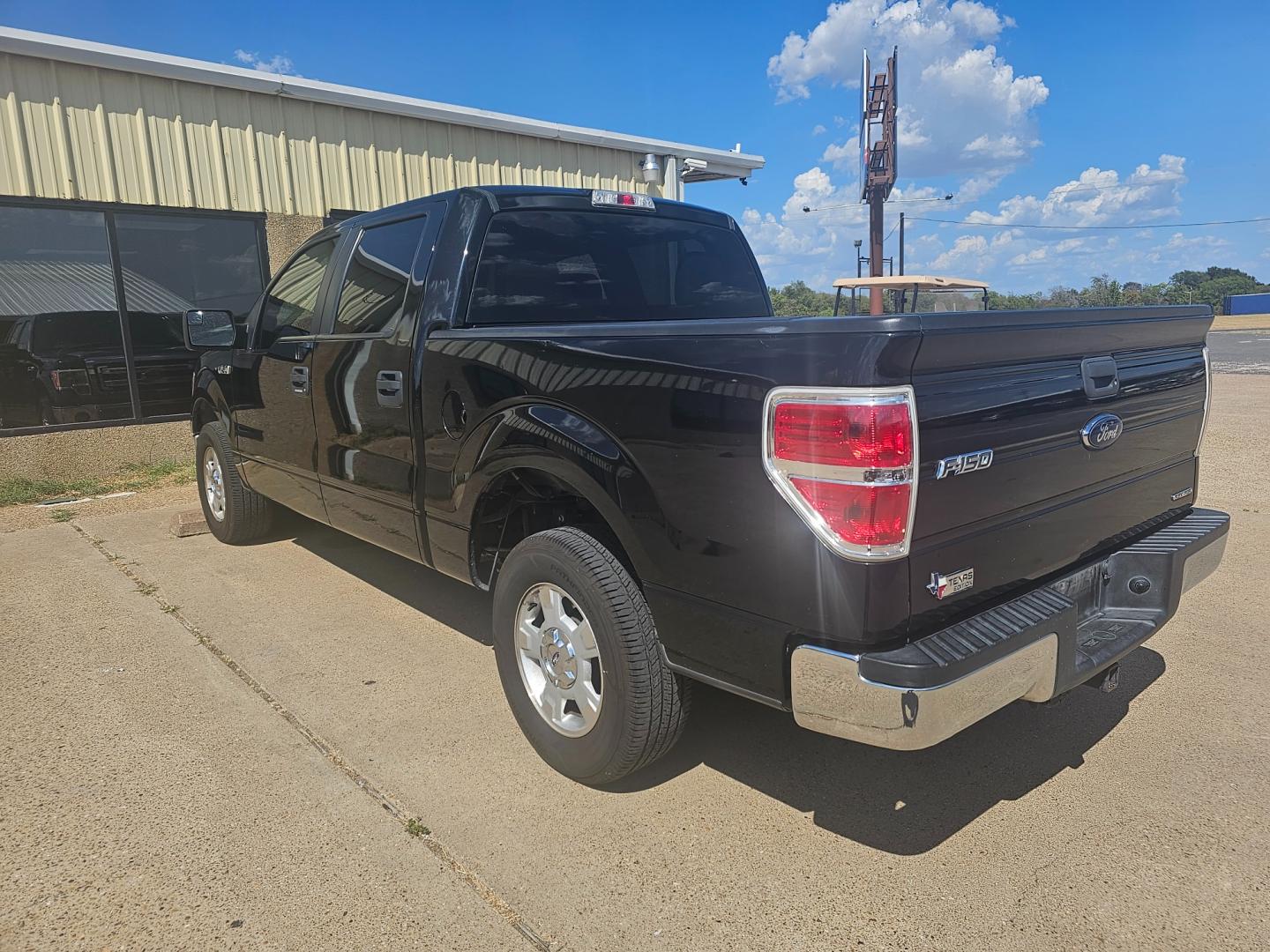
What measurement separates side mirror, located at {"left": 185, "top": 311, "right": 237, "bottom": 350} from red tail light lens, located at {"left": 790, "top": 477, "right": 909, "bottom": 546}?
417 centimetres

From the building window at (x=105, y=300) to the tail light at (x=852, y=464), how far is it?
8.21 metres

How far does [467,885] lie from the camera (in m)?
2.33

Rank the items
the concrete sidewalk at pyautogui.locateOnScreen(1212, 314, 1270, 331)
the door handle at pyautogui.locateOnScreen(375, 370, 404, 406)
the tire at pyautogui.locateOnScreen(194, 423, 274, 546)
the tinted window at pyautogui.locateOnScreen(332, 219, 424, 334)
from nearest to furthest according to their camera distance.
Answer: the door handle at pyautogui.locateOnScreen(375, 370, 404, 406), the tinted window at pyautogui.locateOnScreen(332, 219, 424, 334), the tire at pyautogui.locateOnScreen(194, 423, 274, 546), the concrete sidewalk at pyautogui.locateOnScreen(1212, 314, 1270, 331)

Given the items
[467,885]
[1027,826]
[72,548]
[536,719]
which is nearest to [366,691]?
[536,719]

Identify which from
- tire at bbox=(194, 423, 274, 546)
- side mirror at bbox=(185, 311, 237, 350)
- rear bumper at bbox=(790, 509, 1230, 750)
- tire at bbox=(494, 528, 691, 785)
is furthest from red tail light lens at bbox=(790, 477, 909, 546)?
tire at bbox=(194, 423, 274, 546)

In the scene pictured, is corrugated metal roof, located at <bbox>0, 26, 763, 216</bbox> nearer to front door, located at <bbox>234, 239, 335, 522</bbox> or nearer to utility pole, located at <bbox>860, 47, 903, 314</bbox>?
front door, located at <bbox>234, 239, 335, 522</bbox>

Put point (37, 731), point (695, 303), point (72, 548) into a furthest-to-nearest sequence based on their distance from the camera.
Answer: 1. point (72, 548)
2. point (695, 303)
3. point (37, 731)

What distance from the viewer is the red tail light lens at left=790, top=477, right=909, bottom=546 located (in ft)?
6.37

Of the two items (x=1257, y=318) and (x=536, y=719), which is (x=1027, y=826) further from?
(x=1257, y=318)

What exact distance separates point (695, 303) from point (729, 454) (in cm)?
213

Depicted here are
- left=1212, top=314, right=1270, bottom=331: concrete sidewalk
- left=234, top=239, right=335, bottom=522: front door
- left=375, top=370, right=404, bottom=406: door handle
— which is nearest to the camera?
left=375, top=370, right=404, bottom=406: door handle

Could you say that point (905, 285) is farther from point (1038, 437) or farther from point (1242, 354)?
point (1242, 354)

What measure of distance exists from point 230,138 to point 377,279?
19.3 ft

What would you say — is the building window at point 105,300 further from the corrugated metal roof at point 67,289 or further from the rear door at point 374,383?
the rear door at point 374,383
